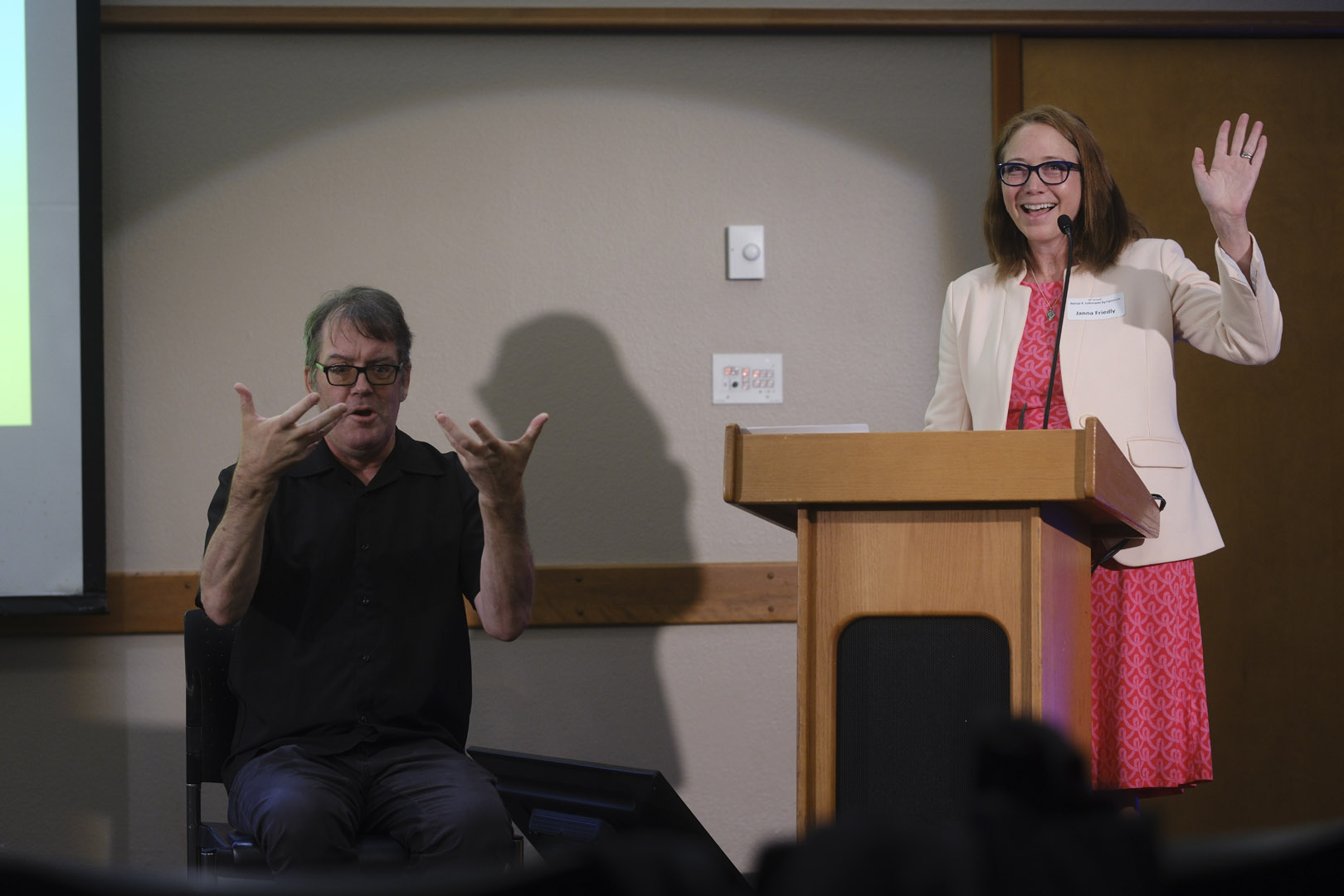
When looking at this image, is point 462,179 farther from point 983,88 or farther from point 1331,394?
point 1331,394

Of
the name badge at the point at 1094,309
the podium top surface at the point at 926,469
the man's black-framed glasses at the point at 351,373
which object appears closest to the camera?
the podium top surface at the point at 926,469

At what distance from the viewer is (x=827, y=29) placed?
9.66 ft

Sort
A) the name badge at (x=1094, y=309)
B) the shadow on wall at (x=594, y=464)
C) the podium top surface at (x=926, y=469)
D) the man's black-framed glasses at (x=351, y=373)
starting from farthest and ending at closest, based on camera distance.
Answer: the shadow on wall at (x=594, y=464) → the man's black-framed glasses at (x=351, y=373) → the name badge at (x=1094, y=309) → the podium top surface at (x=926, y=469)

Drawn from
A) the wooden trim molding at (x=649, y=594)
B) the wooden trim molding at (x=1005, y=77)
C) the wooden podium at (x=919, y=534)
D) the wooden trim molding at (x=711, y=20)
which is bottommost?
the wooden trim molding at (x=649, y=594)

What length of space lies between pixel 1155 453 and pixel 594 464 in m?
1.47

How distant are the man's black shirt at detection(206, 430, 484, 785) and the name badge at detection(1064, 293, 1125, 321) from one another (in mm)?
1122

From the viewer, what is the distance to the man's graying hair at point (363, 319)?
201cm

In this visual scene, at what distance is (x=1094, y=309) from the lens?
1.85 metres

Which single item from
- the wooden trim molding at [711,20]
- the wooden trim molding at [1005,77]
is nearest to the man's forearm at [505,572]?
the wooden trim molding at [711,20]

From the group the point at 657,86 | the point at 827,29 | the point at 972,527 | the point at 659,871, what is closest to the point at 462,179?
the point at 657,86

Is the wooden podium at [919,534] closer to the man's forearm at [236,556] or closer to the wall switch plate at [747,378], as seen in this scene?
the man's forearm at [236,556]

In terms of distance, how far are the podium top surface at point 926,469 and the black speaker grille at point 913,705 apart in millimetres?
156

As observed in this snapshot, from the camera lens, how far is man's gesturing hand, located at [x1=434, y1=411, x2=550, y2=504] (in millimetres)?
1742

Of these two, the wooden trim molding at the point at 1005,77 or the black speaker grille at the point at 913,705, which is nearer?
the black speaker grille at the point at 913,705
